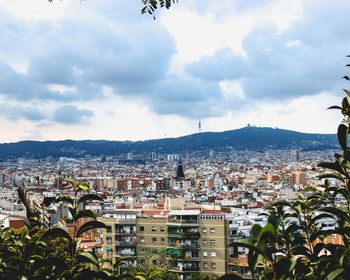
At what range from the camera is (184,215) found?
33.2 m

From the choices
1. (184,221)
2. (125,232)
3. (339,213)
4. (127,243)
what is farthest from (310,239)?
(125,232)

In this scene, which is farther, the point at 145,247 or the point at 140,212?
the point at 140,212

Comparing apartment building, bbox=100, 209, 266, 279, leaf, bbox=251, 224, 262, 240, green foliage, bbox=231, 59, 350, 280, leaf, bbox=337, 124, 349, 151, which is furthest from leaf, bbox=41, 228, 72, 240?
apartment building, bbox=100, 209, 266, 279

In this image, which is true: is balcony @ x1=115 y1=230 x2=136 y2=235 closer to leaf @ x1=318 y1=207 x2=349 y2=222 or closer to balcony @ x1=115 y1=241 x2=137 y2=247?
balcony @ x1=115 y1=241 x2=137 y2=247

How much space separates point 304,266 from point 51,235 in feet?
3.65

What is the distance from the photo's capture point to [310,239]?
10.5 ft

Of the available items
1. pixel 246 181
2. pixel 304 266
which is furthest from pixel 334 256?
pixel 246 181

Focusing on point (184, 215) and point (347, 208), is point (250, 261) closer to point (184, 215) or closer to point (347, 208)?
point (347, 208)

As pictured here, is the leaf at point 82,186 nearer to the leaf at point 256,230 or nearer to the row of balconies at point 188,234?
the leaf at point 256,230

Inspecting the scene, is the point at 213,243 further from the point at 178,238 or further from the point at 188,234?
the point at 178,238

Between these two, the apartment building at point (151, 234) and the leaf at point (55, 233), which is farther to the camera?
the apartment building at point (151, 234)

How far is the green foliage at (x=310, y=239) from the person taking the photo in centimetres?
212

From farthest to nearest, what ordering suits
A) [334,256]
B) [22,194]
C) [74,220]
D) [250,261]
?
[22,194]
[74,220]
[334,256]
[250,261]

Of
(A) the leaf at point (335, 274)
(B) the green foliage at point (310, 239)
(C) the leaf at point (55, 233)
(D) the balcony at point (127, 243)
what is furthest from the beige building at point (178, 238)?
(A) the leaf at point (335, 274)
